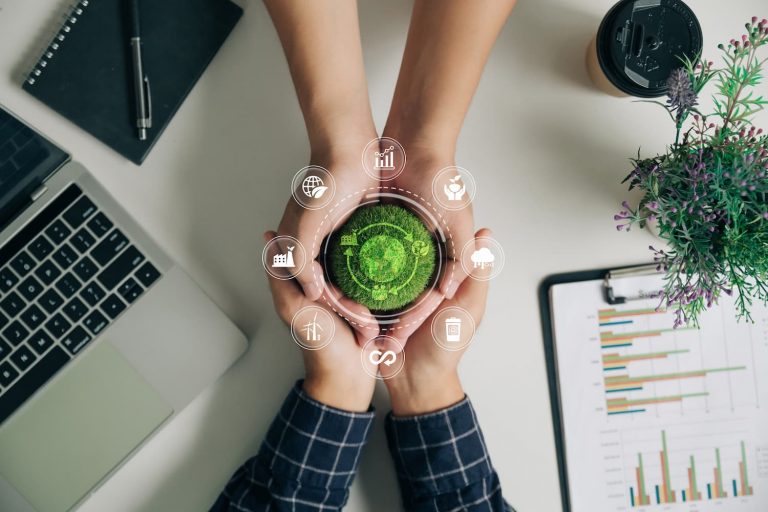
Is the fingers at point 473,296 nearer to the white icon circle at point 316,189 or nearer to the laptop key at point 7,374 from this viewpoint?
the white icon circle at point 316,189

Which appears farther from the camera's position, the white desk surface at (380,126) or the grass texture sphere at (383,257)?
the white desk surface at (380,126)

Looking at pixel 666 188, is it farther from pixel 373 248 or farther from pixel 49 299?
pixel 49 299

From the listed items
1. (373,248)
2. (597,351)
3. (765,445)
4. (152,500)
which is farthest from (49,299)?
(765,445)

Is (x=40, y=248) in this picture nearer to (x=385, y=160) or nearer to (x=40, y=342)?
(x=40, y=342)

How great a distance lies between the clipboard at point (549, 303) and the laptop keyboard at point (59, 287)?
50 cm

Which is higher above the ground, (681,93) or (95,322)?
(681,93)

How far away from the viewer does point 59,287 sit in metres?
0.65

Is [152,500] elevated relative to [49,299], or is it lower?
lower

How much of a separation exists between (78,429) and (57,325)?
0.13m

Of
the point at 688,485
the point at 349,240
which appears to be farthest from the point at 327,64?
the point at 688,485

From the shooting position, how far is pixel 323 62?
0.62 meters

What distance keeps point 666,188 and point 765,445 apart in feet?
1.24

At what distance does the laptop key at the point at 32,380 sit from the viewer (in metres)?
0.63

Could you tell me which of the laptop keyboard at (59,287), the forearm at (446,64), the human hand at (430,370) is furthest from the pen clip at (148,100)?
the human hand at (430,370)
